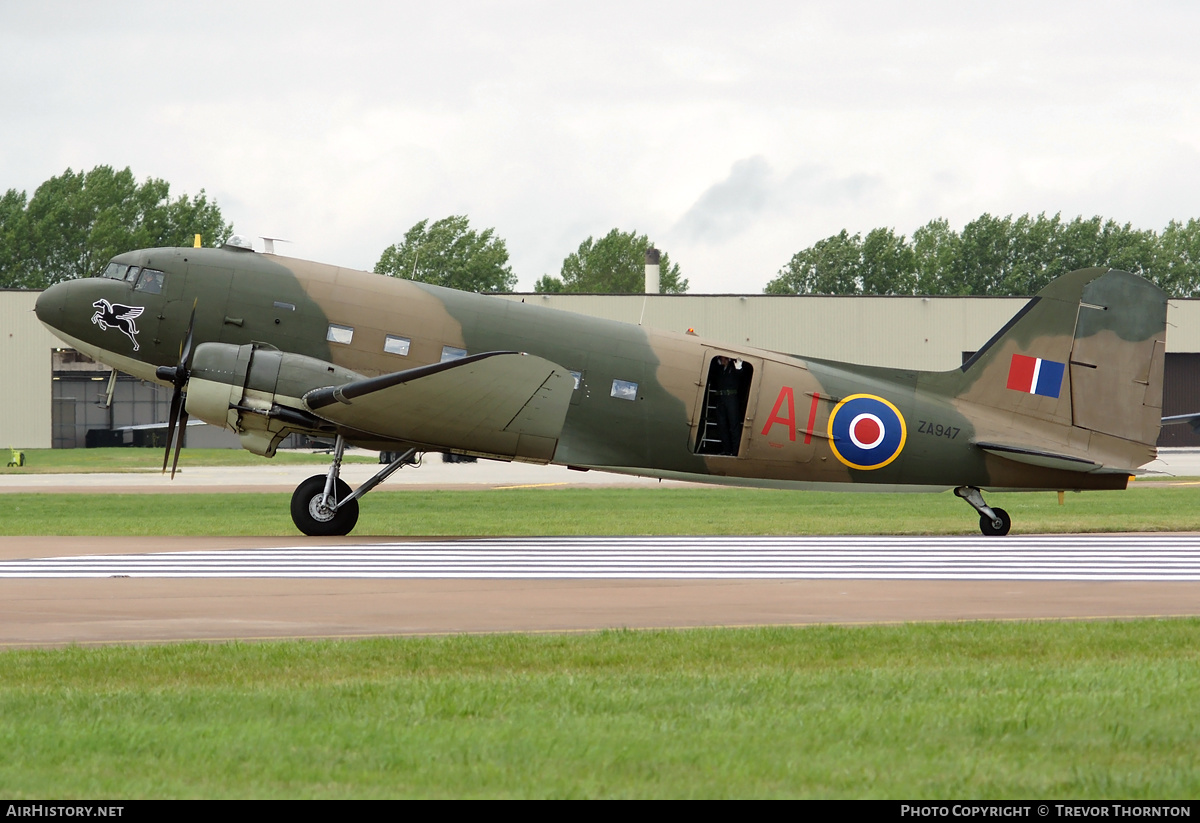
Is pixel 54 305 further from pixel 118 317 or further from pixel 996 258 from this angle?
pixel 996 258

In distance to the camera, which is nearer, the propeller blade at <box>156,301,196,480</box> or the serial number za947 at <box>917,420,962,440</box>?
the propeller blade at <box>156,301,196,480</box>

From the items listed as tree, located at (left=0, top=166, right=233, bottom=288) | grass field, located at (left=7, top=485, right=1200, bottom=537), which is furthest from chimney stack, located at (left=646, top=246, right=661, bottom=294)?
tree, located at (left=0, top=166, right=233, bottom=288)

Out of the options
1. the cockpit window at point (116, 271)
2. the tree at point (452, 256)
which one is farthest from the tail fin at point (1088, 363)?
the tree at point (452, 256)

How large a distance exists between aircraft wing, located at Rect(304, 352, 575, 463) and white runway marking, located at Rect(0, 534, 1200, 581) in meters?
1.75

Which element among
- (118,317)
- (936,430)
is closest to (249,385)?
(118,317)

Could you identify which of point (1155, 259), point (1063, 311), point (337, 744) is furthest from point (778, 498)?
point (1155, 259)

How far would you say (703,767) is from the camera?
21.8ft

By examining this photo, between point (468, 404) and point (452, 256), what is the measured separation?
102 metres

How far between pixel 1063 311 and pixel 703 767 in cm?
1871

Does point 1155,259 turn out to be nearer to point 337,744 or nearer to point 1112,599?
point 1112,599

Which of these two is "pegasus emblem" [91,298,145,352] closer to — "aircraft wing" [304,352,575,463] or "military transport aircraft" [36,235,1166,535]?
"military transport aircraft" [36,235,1166,535]

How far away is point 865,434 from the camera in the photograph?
74.2 ft

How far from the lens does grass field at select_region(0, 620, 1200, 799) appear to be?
253 inches

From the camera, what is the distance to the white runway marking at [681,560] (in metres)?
15.6
